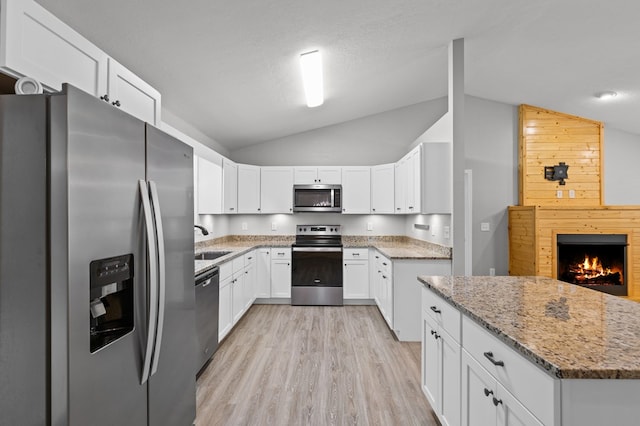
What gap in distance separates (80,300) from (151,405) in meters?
0.75

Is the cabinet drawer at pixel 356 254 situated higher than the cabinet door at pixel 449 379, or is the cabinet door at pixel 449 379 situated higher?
the cabinet drawer at pixel 356 254

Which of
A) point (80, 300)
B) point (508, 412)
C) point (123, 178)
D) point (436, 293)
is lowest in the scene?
point (508, 412)

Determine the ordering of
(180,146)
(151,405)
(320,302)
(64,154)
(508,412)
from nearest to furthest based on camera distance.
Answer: (64,154), (508,412), (151,405), (180,146), (320,302)

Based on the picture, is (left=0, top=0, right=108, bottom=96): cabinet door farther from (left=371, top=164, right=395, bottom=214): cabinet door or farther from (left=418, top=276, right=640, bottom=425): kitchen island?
(left=371, top=164, right=395, bottom=214): cabinet door

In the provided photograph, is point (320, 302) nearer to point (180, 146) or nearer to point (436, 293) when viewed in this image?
point (436, 293)

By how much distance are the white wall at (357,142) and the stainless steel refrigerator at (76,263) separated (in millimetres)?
4411

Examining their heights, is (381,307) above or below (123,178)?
below

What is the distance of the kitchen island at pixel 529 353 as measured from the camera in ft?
3.19

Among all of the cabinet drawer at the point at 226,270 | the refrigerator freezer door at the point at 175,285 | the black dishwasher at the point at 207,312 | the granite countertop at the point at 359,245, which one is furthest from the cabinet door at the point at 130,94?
the cabinet drawer at the point at 226,270

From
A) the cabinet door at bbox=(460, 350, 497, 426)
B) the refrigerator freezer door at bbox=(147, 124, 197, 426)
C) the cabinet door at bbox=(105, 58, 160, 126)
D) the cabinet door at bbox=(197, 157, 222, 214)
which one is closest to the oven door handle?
the cabinet door at bbox=(197, 157, 222, 214)

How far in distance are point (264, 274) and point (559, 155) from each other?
16.7 ft

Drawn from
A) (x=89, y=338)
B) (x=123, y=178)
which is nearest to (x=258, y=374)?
(x=89, y=338)

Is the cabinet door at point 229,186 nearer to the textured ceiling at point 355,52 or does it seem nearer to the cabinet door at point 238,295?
the textured ceiling at point 355,52

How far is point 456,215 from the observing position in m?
3.48
